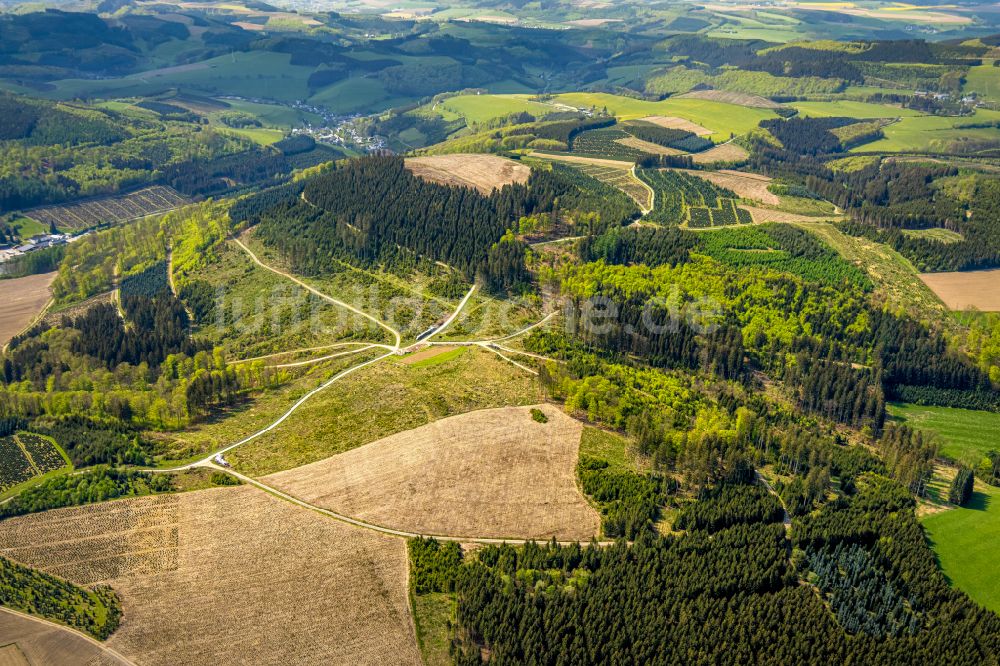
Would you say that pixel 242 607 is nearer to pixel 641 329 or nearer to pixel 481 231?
pixel 641 329

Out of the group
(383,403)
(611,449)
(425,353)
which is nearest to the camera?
(611,449)

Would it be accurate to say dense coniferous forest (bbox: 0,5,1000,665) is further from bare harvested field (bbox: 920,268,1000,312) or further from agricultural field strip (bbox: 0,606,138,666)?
bare harvested field (bbox: 920,268,1000,312)

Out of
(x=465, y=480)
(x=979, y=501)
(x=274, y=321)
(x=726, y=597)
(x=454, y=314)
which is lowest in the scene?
(x=979, y=501)

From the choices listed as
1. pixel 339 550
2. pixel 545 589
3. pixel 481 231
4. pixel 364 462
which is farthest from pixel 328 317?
pixel 545 589

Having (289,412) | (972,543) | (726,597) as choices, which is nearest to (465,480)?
(289,412)

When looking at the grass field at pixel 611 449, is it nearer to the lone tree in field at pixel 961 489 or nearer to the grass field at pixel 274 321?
the lone tree in field at pixel 961 489

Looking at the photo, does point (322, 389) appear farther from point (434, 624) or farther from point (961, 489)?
point (961, 489)

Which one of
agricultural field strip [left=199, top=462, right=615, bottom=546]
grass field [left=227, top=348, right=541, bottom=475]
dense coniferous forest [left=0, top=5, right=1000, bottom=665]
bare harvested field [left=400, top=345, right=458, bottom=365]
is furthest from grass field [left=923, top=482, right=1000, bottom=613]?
bare harvested field [left=400, top=345, right=458, bottom=365]
